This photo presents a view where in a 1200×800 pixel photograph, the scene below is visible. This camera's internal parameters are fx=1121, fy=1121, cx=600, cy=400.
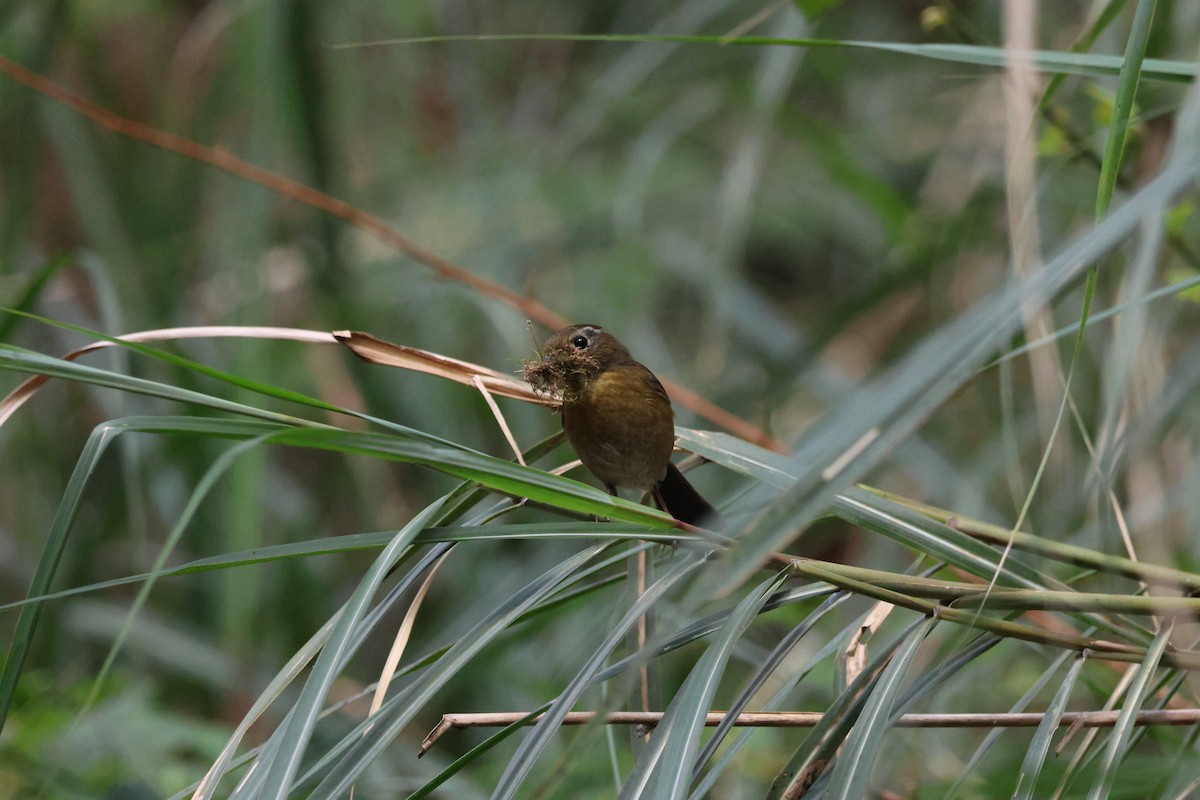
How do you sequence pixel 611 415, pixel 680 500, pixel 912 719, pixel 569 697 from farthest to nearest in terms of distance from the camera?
pixel 680 500 < pixel 611 415 < pixel 912 719 < pixel 569 697

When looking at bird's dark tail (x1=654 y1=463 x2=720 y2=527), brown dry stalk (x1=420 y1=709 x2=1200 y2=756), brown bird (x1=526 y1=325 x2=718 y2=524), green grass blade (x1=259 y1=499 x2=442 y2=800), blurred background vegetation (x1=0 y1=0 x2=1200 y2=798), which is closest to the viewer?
green grass blade (x1=259 y1=499 x2=442 y2=800)

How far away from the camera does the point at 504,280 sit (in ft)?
→ 12.2

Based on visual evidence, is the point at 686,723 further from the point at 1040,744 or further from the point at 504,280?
the point at 504,280

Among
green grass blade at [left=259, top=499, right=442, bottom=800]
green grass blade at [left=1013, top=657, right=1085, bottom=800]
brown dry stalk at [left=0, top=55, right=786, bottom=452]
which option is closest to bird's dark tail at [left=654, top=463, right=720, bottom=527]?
brown dry stalk at [left=0, top=55, right=786, bottom=452]

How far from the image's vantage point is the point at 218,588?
→ 3.75 m

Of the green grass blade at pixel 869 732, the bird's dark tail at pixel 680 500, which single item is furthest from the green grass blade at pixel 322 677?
the bird's dark tail at pixel 680 500

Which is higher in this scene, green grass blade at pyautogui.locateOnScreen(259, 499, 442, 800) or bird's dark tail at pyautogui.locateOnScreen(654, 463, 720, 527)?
green grass blade at pyautogui.locateOnScreen(259, 499, 442, 800)

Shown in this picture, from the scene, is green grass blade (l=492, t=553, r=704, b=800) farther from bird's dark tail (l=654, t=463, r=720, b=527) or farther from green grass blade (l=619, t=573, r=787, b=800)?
bird's dark tail (l=654, t=463, r=720, b=527)

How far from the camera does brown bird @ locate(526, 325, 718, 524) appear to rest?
1.64 metres

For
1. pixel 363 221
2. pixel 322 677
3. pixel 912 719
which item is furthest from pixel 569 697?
pixel 363 221

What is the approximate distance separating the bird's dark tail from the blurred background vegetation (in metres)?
0.25

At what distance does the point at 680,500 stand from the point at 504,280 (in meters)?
1.80

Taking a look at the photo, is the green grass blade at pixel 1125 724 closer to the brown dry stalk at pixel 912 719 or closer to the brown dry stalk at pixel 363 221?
the brown dry stalk at pixel 912 719

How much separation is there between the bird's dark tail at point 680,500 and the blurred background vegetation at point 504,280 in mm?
252
